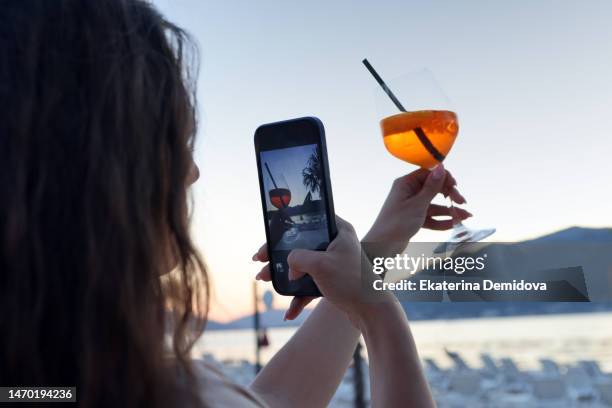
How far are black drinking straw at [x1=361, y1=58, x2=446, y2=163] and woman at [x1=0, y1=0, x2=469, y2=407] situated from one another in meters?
0.72

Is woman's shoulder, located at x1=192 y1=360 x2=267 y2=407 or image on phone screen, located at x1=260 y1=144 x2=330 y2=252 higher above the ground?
image on phone screen, located at x1=260 y1=144 x2=330 y2=252

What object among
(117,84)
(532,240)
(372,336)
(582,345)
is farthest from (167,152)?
(582,345)

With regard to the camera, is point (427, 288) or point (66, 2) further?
point (427, 288)

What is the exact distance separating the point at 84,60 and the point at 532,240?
699 mm

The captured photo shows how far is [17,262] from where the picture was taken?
2.17ft

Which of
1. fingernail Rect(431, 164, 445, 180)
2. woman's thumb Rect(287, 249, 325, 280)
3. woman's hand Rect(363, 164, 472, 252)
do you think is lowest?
woman's thumb Rect(287, 249, 325, 280)

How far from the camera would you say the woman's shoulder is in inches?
27.9

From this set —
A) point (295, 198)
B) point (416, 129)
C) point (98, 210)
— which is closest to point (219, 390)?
point (98, 210)

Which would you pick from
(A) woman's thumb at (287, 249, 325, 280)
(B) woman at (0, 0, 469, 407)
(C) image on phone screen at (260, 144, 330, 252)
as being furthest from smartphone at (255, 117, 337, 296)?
(B) woman at (0, 0, 469, 407)

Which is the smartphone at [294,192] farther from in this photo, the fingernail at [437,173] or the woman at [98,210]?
the woman at [98,210]

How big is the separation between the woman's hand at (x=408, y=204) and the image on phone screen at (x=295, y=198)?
0.11m

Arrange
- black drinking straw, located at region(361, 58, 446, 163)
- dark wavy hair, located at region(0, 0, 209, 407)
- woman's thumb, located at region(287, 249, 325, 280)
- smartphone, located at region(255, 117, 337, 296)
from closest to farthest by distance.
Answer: dark wavy hair, located at region(0, 0, 209, 407) < woman's thumb, located at region(287, 249, 325, 280) < smartphone, located at region(255, 117, 337, 296) < black drinking straw, located at region(361, 58, 446, 163)

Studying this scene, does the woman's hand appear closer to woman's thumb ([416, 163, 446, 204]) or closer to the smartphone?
woman's thumb ([416, 163, 446, 204])

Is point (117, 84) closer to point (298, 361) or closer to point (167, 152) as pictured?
point (167, 152)
